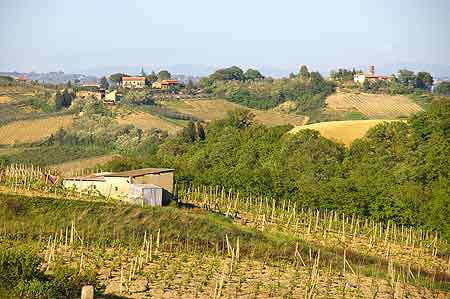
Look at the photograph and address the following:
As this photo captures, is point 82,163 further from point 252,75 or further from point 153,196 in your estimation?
point 252,75

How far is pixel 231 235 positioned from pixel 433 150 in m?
19.6

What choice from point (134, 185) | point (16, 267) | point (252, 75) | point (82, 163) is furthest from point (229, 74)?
point (16, 267)

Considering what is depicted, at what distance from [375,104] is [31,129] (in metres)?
36.9

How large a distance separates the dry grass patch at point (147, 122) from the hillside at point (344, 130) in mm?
14335

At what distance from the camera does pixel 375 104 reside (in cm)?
9281

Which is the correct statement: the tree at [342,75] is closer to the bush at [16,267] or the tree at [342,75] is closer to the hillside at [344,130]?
the hillside at [344,130]

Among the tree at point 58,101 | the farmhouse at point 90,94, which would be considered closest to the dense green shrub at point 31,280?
the tree at point 58,101

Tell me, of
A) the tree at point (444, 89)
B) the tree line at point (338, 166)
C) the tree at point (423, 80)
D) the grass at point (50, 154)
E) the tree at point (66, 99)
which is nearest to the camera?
the tree line at point (338, 166)

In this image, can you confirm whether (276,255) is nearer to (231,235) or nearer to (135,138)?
(231,235)

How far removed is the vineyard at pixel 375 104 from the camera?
88.4 meters

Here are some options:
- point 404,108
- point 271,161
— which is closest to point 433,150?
point 271,161

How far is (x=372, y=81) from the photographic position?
113 metres

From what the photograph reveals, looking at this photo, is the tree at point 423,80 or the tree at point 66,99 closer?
the tree at point 66,99

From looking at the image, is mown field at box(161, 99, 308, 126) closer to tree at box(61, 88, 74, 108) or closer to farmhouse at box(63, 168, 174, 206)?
tree at box(61, 88, 74, 108)
